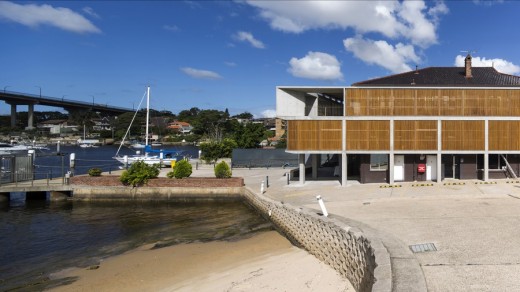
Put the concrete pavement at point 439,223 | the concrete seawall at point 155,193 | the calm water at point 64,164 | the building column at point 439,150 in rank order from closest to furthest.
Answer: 1. the concrete pavement at point 439,223
2. the building column at point 439,150
3. the concrete seawall at point 155,193
4. the calm water at point 64,164

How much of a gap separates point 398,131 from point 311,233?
1536 centimetres

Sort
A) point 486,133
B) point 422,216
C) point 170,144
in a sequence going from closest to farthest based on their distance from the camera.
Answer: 1. point 422,216
2. point 486,133
3. point 170,144

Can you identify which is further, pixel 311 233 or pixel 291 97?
pixel 291 97

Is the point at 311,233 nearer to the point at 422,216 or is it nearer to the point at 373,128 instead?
the point at 422,216

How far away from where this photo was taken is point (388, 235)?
1210 cm

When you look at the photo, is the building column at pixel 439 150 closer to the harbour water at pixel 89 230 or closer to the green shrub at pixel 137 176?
the harbour water at pixel 89 230

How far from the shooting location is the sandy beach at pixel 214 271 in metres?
11.5

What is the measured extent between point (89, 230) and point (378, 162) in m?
20.5

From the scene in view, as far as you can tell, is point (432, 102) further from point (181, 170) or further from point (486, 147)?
point (181, 170)

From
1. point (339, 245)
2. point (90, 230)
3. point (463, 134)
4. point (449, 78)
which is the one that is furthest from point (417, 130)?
point (90, 230)

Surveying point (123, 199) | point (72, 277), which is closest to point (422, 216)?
point (72, 277)

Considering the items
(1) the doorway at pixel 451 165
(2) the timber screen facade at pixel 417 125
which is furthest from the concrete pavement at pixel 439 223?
(2) the timber screen facade at pixel 417 125

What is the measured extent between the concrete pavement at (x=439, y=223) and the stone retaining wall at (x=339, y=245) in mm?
410

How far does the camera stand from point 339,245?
11961mm
